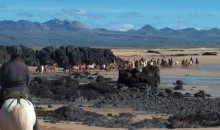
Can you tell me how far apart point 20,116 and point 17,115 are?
0.05m

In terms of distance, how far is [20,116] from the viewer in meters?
8.00

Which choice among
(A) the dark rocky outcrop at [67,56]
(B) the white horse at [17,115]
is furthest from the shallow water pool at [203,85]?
(B) the white horse at [17,115]

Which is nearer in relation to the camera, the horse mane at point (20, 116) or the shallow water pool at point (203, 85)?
the horse mane at point (20, 116)

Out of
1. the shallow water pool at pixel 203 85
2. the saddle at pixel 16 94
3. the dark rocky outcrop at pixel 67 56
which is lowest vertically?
the shallow water pool at pixel 203 85

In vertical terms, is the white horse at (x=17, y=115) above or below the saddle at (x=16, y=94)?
below

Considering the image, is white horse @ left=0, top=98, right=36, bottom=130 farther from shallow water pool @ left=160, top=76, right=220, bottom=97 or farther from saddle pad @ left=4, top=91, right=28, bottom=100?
shallow water pool @ left=160, top=76, right=220, bottom=97

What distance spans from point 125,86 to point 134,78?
952 mm

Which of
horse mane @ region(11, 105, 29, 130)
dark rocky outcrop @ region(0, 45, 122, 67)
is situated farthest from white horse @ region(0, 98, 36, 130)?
dark rocky outcrop @ region(0, 45, 122, 67)

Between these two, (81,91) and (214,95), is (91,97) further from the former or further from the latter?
(214,95)

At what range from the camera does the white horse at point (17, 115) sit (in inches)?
315

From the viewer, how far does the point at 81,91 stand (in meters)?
31.0

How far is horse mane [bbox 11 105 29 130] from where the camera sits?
315 inches

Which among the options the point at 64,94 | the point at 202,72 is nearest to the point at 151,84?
the point at 64,94

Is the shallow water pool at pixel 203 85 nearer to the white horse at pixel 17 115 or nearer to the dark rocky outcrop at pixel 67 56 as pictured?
the dark rocky outcrop at pixel 67 56
